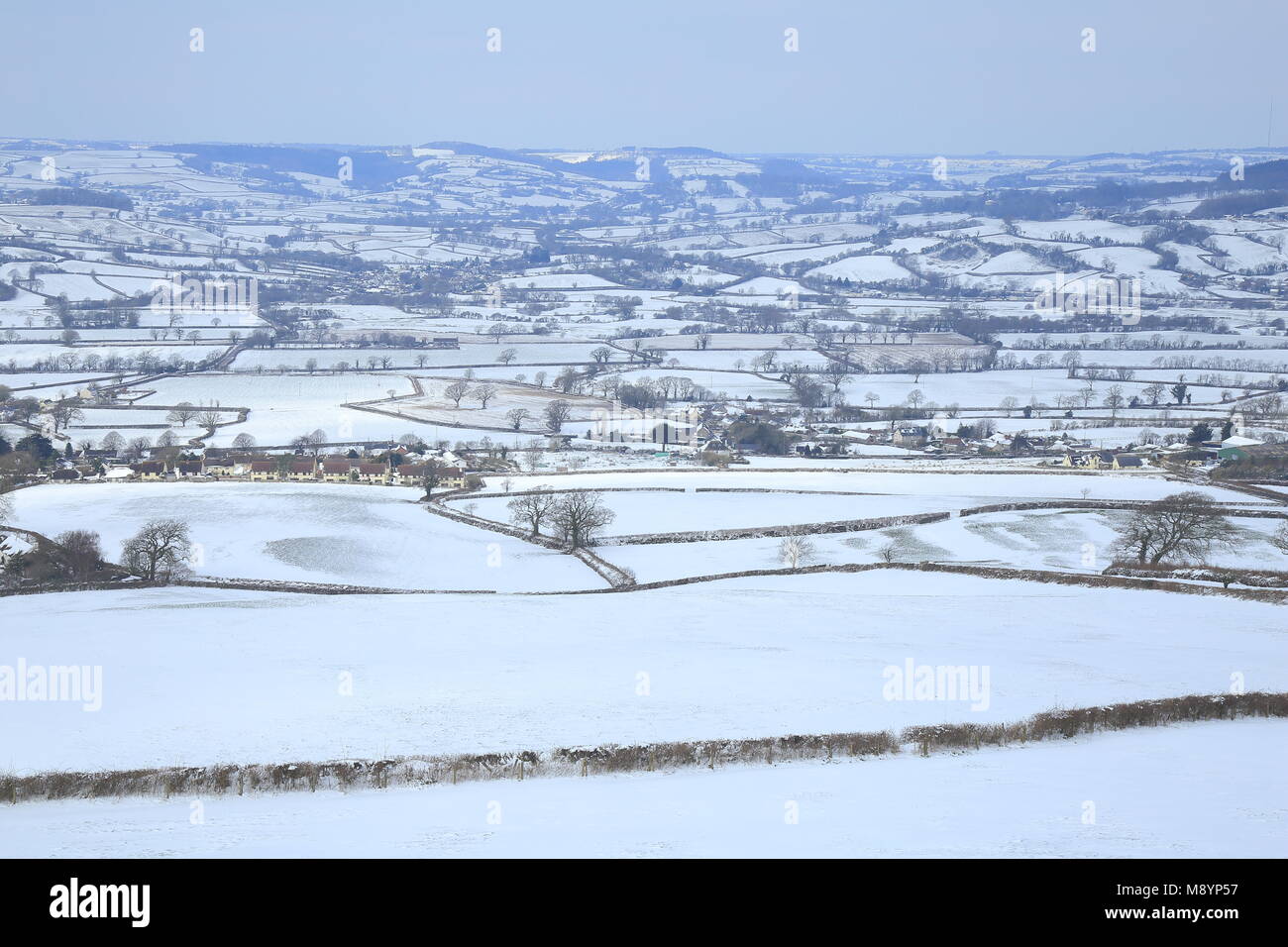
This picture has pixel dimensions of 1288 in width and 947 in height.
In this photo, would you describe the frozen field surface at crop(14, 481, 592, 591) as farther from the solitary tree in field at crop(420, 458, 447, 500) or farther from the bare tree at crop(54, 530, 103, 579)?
the bare tree at crop(54, 530, 103, 579)

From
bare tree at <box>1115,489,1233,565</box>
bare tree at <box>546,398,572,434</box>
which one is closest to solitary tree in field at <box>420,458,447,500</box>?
bare tree at <box>546,398,572,434</box>

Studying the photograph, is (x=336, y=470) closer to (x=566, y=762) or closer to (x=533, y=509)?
(x=533, y=509)

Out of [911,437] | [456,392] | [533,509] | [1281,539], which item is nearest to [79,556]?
[533,509]

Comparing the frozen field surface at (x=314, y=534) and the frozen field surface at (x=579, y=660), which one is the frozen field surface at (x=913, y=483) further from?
the frozen field surface at (x=579, y=660)

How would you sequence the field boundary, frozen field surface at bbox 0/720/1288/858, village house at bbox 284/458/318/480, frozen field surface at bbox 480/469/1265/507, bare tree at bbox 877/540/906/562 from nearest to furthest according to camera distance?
frozen field surface at bbox 0/720/1288/858 → the field boundary → bare tree at bbox 877/540/906/562 → frozen field surface at bbox 480/469/1265/507 → village house at bbox 284/458/318/480

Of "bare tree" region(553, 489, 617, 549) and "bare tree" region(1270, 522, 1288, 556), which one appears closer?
"bare tree" region(1270, 522, 1288, 556)
